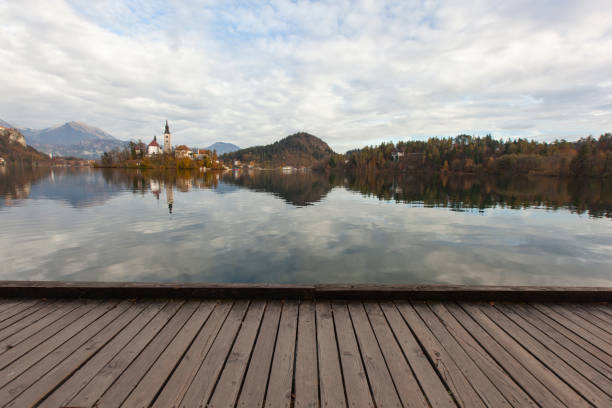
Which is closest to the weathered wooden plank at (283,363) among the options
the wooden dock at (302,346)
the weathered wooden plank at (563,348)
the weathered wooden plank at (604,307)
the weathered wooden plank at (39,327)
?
the wooden dock at (302,346)

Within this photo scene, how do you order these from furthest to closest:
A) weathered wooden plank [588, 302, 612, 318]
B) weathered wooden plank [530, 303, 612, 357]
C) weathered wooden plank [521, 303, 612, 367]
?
1. weathered wooden plank [588, 302, 612, 318]
2. weathered wooden plank [530, 303, 612, 357]
3. weathered wooden plank [521, 303, 612, 367]

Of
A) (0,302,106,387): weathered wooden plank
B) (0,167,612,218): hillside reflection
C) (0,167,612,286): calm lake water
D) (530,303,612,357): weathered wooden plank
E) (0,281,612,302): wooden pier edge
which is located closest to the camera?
(0,302,106,387): weathered wooden plank

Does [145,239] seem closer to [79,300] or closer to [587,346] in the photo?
[79,300]

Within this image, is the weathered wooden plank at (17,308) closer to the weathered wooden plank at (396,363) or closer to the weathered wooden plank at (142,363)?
the weathered wooden plank at (142,363)

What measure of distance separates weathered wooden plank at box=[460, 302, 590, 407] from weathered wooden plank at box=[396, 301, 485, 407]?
2.57 ft

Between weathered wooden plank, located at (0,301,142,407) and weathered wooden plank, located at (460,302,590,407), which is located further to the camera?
weathered wooden plank, located at (460,302,590,407)

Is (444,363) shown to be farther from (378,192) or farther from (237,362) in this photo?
(378,192)

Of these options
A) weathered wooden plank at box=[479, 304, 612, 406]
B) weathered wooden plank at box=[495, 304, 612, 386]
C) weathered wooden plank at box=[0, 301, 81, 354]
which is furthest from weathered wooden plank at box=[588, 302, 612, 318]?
weathered wooden plank at box=[0, 301, 81, 354]

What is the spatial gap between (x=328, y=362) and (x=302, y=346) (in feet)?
1.70

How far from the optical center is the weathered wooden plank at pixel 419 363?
3.25 metres

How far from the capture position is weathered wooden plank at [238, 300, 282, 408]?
3207 mm

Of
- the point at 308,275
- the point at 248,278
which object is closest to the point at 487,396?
the point at 308,275

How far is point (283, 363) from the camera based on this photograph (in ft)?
12.6

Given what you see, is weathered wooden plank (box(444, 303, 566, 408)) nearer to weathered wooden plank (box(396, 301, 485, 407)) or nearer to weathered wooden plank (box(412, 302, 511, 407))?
weathered wooden plank (box(412, 302, 511, 407))
